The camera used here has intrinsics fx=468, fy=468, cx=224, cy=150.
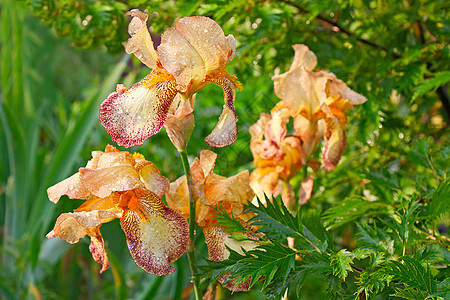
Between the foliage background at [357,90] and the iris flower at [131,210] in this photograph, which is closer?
the iris flower at [131,210]

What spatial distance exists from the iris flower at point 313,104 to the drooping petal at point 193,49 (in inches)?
Result: 8.0

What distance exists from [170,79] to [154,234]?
0.47ft

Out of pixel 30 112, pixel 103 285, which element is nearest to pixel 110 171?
pixel 103 285

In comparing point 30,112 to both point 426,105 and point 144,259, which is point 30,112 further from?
point 144,259

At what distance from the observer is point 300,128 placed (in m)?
0.63

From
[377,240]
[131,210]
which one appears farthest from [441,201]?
[131,210]

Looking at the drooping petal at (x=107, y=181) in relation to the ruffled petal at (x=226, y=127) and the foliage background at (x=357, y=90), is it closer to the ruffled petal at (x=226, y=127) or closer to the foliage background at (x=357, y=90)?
the ruffled petal at (x=226, y=127)

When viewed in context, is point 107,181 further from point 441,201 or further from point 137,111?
point 441,201

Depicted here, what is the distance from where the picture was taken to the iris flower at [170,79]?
15.6 inches

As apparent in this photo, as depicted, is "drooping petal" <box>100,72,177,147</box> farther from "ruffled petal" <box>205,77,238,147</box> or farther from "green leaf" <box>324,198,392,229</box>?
"green leaf" <box>324,198,392,229</box>

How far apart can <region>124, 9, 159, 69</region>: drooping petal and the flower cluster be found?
0.74ft

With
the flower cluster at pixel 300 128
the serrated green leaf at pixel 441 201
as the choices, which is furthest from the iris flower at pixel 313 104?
the serrated green leaf at pixel 441 201

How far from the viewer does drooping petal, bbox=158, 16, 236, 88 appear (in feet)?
1.35

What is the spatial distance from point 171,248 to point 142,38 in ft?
0.63
